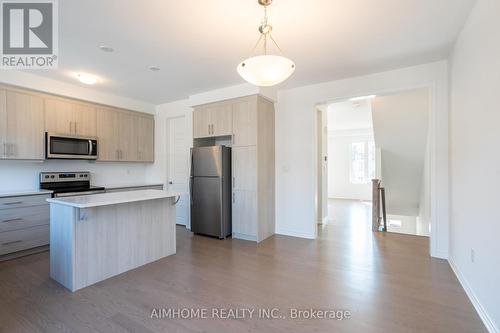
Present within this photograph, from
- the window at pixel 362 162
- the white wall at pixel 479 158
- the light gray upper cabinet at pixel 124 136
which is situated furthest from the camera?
the window at pixel 362 162

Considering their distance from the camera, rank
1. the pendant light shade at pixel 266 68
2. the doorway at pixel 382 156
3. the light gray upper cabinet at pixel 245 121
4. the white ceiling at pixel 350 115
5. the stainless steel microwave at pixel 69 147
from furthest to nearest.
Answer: the white ceiling at pixel 350 115
the doorway at pixel 382 156
the light gray upper cabinet at pixel 245 121
the stainless steel microwave at pixel 69 147
the pendant light shade at pixel 266 68

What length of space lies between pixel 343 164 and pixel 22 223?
9.33m

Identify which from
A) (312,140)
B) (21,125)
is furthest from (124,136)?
(312,140)

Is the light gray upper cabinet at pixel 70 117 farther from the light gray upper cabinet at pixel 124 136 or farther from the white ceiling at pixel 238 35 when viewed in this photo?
the white ceiling at pixel 238 35

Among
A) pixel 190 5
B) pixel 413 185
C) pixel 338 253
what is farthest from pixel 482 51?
pixel 413 185

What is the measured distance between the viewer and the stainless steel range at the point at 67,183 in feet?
12.7

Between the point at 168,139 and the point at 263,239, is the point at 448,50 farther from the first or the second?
the point at 168,139

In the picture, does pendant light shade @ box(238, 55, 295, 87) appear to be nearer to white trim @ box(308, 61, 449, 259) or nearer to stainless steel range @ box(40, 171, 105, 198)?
white trim @ box(308, 61, 449, 259)

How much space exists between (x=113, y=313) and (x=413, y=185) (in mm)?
7317

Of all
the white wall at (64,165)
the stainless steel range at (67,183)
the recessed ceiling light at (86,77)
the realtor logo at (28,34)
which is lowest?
the stainless steel range at (67,183)

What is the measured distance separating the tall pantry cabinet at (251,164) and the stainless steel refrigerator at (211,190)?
128 mm

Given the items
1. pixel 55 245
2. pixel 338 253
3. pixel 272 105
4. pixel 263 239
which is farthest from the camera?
pixel 272 105

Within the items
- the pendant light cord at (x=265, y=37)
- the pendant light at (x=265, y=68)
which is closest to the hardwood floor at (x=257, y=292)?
the pendant light at (x=265, y=68)

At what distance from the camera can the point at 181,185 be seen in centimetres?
526
